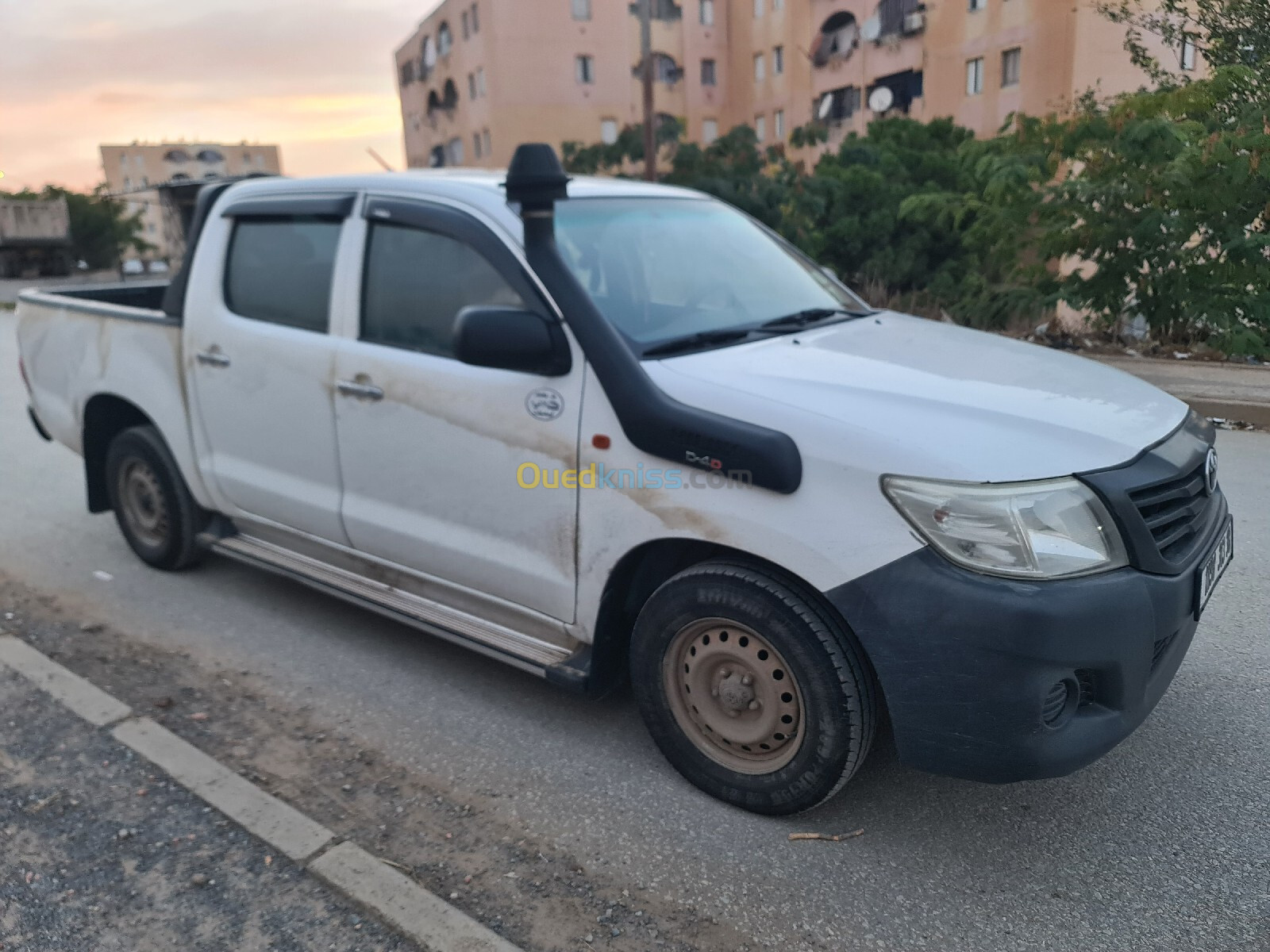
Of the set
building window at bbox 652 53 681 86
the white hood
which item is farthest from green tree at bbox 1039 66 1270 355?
building window at bbox 652 53 681 86

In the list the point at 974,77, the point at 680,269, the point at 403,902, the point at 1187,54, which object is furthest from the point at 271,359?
the point at 974,77

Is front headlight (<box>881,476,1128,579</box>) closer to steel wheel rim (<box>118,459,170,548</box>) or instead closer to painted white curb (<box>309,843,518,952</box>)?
painted white curb (<box>309,843,518,952</box>)

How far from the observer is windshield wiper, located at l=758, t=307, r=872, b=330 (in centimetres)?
360

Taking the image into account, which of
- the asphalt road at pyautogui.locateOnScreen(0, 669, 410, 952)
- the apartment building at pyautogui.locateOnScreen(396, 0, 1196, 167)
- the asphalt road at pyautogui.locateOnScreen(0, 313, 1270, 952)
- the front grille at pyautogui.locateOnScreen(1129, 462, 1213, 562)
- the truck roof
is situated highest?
the apartment building at pyautogui.locateOnScreen(396, 0, 1196, 167)

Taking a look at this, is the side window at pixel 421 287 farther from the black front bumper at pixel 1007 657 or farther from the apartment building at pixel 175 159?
the apartment building at pixel 175 159

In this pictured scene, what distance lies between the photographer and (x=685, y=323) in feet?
11.1

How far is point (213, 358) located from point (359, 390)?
1062mm

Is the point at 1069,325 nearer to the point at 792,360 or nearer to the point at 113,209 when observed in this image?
the point at 792,360

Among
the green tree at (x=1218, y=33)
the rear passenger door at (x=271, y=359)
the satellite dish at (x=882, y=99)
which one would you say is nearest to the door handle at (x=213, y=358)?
the rear passenger door at (x=271, y=359)

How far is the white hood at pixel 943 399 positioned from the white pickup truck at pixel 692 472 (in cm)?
1

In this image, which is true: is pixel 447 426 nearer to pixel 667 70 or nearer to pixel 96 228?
pixel 667 70

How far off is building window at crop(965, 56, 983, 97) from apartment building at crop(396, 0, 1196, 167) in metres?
0.06

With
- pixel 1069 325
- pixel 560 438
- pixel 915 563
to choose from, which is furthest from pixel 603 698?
pixel 1069 325

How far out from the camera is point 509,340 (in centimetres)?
304
